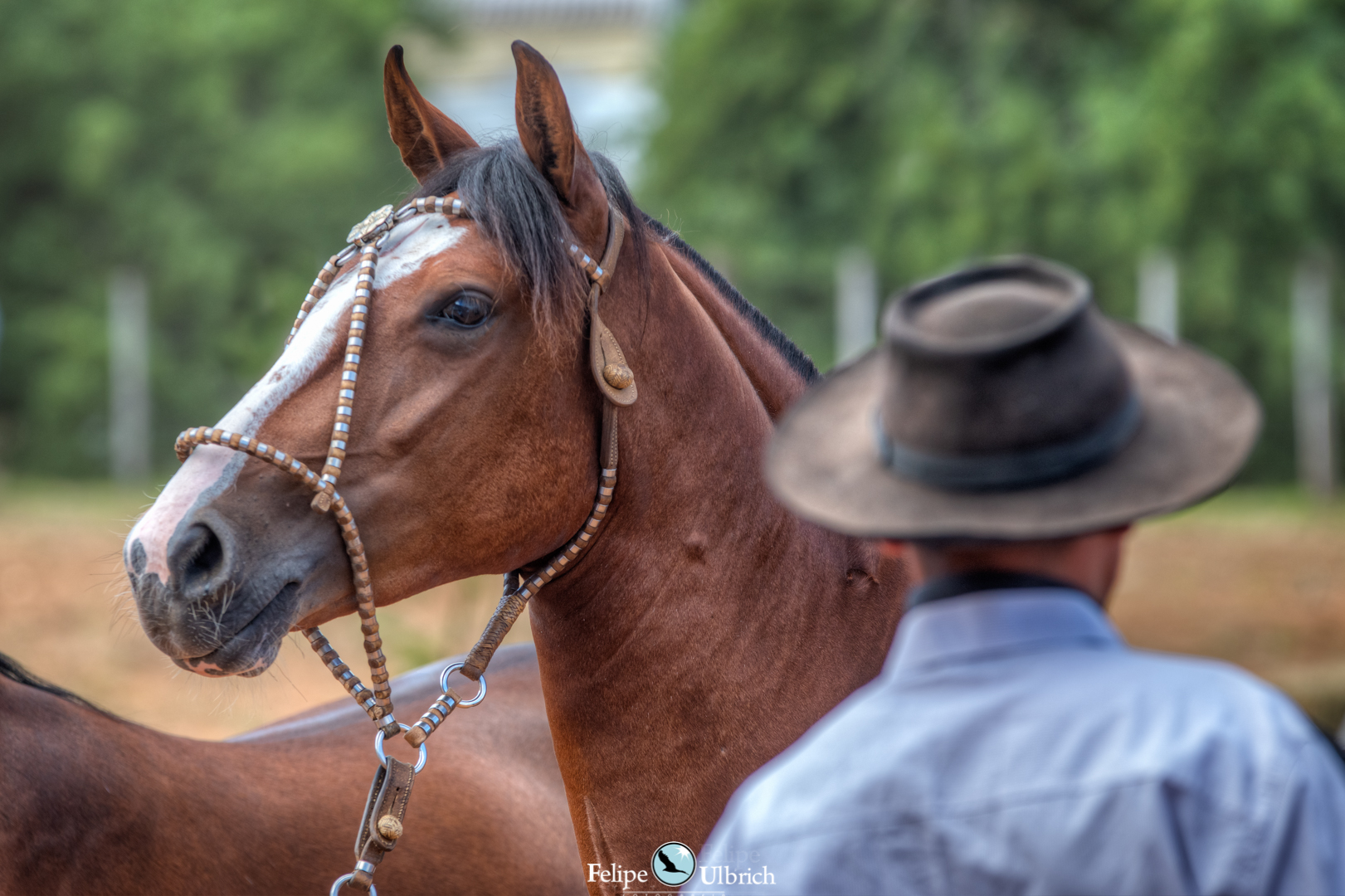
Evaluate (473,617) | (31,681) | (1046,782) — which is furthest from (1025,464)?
(473,617)

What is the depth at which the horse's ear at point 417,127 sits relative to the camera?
2.16 meters

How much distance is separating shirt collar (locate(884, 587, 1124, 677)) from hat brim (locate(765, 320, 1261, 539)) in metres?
0.07

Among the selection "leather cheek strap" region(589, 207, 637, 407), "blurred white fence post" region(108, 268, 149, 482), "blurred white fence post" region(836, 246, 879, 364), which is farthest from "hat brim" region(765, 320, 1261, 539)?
"blurred white fence post" region(108, 268, 149, 482)

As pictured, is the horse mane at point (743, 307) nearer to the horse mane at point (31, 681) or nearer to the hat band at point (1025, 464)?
the hat band at point (1025, 464)

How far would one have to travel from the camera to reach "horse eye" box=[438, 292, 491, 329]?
75.9 inches

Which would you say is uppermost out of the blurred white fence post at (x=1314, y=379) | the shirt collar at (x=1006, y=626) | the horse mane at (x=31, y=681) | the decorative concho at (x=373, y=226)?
the decorative concho at (x=373, y=226)

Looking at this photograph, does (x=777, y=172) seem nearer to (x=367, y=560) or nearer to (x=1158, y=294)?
(x=1158, y=294)

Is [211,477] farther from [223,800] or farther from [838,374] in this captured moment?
[838,374]

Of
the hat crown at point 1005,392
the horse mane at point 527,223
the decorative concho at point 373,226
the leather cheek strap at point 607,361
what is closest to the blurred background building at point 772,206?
the horse mane at point 527,223

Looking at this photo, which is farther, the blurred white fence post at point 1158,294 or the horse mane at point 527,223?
the blurred white fence post at point 1158,294

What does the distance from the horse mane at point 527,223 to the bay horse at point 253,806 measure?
106 cm

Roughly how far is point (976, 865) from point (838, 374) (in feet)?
1.74

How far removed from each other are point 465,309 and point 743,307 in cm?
61

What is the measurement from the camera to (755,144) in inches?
529
